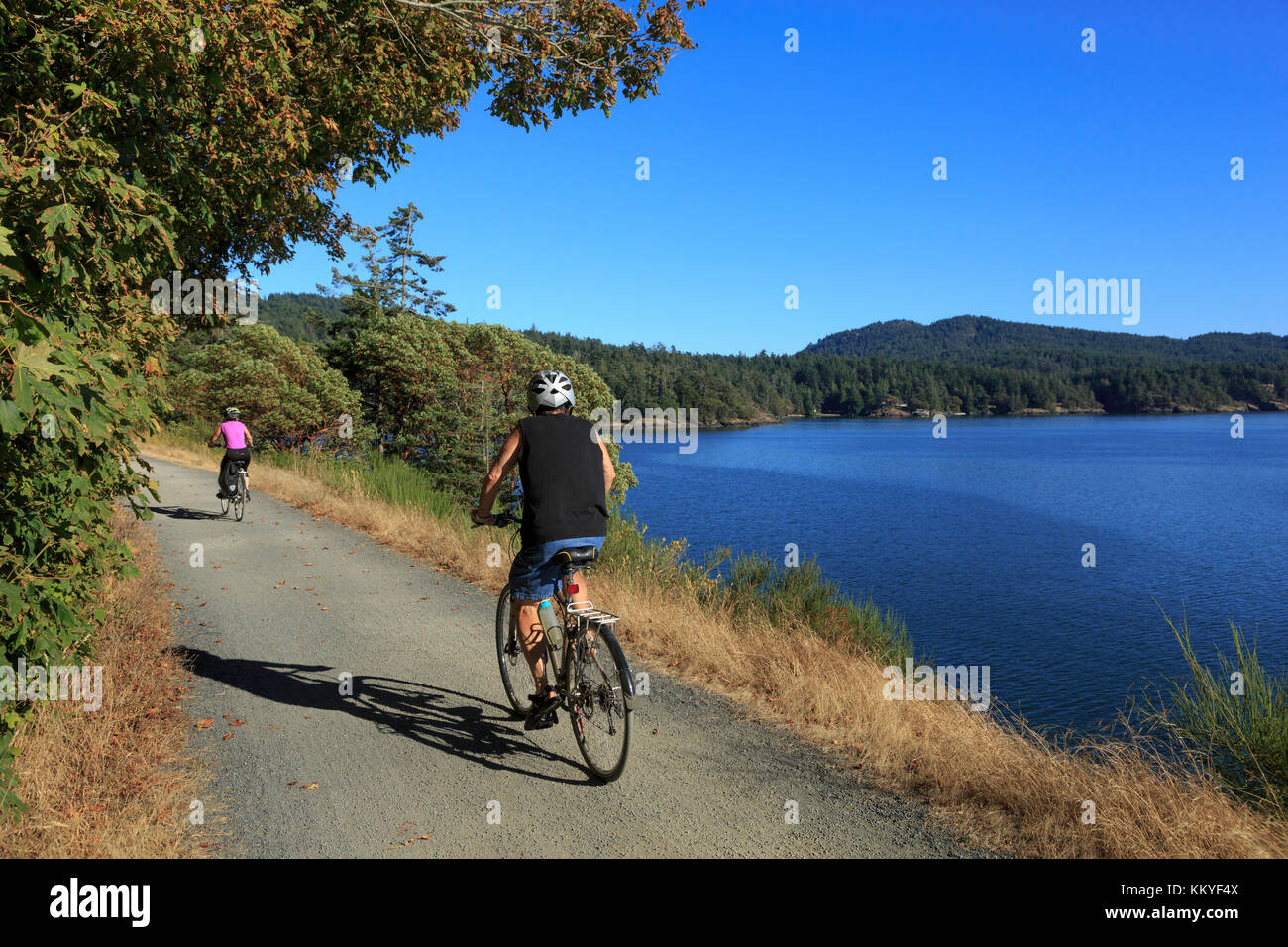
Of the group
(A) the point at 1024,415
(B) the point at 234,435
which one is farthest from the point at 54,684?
(A) the point at 1024,415

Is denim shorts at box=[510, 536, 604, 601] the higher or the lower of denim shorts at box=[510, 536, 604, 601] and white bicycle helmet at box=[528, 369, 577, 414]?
the lower

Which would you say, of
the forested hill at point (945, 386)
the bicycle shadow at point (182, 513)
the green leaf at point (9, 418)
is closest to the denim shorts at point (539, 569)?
the green leaf at point (9, 418)

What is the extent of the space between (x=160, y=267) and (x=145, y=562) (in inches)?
233

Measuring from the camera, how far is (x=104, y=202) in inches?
164

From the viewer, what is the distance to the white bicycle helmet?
15.5 ft

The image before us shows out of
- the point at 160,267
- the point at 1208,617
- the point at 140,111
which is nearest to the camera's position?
the point at 140,111

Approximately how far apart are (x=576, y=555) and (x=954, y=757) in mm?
2497

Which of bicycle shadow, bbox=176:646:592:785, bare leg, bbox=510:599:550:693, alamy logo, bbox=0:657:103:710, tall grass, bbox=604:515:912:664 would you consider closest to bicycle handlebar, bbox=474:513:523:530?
bare leg, bbox=510:599:550:693

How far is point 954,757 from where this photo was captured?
4637 mm

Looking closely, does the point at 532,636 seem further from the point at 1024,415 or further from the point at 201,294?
the point at 1024,415

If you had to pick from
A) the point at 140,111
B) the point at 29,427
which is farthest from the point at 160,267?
the point at 29,427

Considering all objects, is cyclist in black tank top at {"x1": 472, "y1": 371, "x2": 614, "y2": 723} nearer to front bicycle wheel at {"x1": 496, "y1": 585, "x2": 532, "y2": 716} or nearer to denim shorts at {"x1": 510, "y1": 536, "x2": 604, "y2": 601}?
denim shorts at {"x1": 510, "y1": 536, "x2": 604, "y2": 601}
